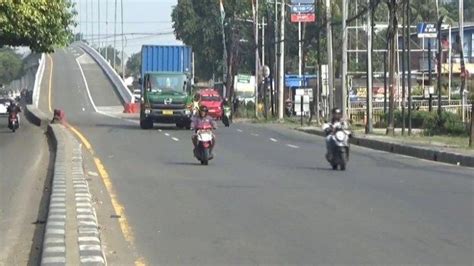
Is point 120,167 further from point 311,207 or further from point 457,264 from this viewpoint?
point 457,264

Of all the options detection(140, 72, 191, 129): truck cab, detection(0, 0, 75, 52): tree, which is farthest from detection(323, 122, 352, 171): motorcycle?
detection(140, 72, 191, 129): truck cab

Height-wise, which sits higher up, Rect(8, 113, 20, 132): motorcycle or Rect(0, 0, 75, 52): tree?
Rect(0, 0, 75, 52): tree

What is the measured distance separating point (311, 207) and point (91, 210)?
3.48 metres

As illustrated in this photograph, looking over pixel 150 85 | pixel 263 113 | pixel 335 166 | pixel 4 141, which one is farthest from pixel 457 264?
pixel 263 113

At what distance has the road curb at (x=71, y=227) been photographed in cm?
998

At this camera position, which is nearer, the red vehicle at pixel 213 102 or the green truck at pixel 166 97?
the green truck at pixel 166 97

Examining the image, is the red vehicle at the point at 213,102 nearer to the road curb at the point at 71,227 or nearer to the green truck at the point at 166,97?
the green truck at the point at 166,97

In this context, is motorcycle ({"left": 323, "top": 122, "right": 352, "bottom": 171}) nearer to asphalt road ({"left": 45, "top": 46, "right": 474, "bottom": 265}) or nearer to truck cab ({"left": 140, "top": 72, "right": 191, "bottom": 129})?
asphalt road ({"left": 45, "top": 46, "right": 474, "bottom": 265})

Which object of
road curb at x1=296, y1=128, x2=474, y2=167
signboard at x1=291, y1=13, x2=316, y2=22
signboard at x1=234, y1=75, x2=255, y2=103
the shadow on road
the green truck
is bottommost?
the shadow on road

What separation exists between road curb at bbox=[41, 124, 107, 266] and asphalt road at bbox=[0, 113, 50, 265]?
30 centimetres

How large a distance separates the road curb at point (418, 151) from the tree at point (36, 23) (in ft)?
41.1

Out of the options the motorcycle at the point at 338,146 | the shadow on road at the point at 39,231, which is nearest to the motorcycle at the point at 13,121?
the motorcycle at the point at 338,146

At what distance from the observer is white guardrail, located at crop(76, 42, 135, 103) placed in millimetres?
98644

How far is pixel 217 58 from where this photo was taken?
111m
